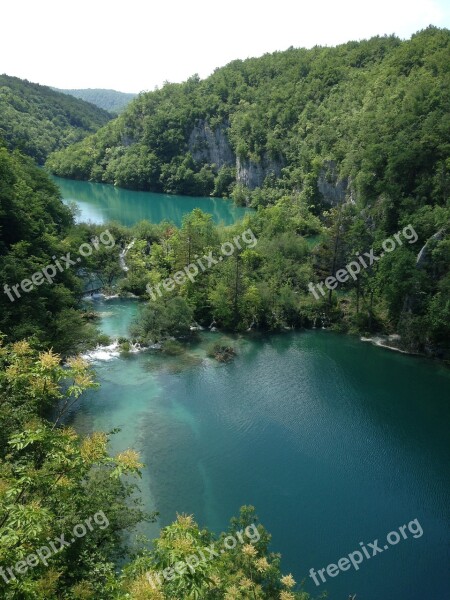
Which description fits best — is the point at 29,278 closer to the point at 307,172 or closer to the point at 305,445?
the point at 305,445

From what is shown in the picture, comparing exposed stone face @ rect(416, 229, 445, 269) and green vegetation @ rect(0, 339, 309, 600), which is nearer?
green vegetation @ rect(0, 339, 309, 600)

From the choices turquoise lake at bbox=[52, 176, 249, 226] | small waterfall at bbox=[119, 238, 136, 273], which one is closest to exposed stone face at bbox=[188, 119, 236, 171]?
turquoise lake at bbox=[52, 176, 249, 226]

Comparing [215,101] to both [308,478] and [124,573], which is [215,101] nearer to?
[308,478]

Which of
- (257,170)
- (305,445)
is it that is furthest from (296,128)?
(305,445)

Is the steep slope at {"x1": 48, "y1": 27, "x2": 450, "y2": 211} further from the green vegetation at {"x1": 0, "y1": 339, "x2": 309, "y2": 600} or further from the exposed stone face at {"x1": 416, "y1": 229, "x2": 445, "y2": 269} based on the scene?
the green vegetation at {"x1": 0, "y1": 339, "x2": 309, "y2": 600}

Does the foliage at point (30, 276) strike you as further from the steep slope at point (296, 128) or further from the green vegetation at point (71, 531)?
the steep slope at point (296, 128)

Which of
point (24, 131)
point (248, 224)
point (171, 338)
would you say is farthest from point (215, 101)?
point (171, 338)

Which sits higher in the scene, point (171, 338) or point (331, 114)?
point (331, 114)
